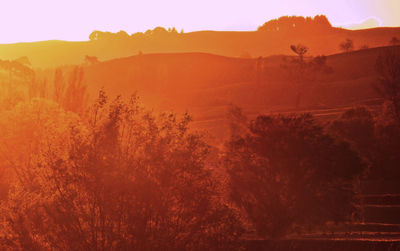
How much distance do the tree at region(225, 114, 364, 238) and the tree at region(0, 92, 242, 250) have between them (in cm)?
1621

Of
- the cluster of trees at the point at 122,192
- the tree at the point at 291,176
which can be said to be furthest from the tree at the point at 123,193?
the tree at the point at 291,176

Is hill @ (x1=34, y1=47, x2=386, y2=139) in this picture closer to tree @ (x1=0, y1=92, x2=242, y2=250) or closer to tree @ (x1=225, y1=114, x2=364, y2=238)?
tree @ (x1=225, y1=114, x2=364, y2=238)

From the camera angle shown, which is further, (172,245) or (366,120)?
(366,120)

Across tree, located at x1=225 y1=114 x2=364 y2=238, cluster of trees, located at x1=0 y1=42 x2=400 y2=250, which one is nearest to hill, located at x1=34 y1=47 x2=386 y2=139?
tree, located at x1=225 y1=114 x2=364 y2=238

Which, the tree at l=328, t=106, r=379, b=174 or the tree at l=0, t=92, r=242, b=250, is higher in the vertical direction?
the tree at l=328, t=106, r=379, b=174

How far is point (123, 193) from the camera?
723 inches

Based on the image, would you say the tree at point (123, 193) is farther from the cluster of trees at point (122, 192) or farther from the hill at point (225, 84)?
the hill at point (225, 84)

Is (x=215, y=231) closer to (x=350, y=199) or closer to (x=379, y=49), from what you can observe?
(x=350, y=199)

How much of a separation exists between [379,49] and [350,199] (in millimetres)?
125825

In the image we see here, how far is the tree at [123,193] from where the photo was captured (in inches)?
725

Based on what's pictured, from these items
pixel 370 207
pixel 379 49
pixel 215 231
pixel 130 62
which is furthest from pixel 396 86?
pixel 130 62

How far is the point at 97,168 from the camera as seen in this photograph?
18562 mm

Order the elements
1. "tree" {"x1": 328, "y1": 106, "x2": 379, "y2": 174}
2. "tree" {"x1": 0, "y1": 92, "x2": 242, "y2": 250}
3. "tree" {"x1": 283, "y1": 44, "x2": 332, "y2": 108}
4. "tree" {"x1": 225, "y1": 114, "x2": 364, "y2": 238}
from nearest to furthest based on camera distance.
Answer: "tree" {"x1": 0, "y1": 92, "x2": 242, "y2": 250} < "tree" {"x1": 225, "y1": 114, "x2": 364, "y2": 238} < "tree" {"x1": 328, "y1": 106, "x2": 379, "y2": 174} < "tree" {"x1": 283, "y1": 44, "x2": 332, "y2": 108}

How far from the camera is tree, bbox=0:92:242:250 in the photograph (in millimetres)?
18422
